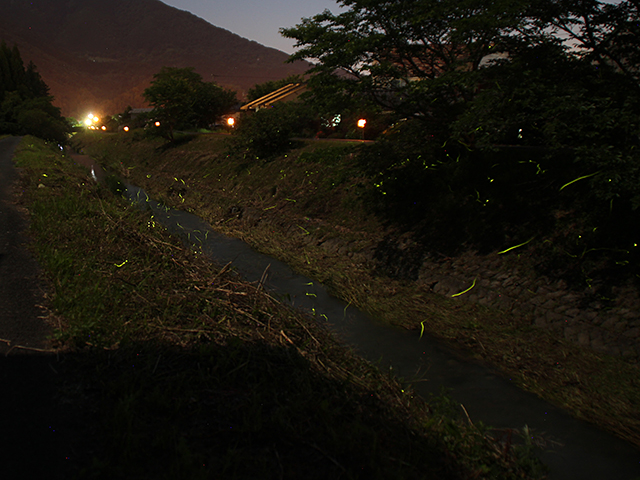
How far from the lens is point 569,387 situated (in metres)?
6.61

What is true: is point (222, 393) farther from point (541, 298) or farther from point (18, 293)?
point (541, 298)

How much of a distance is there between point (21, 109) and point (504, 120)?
55489 millimetres

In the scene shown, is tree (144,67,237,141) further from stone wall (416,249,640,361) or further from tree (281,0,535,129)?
stone wall (416,249,640,361)

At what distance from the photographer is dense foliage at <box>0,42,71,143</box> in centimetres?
4381

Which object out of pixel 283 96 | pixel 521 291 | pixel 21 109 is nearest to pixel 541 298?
pixel 521 291

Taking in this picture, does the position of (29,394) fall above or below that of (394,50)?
below

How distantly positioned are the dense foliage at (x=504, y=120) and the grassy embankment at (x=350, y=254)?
1.75 m

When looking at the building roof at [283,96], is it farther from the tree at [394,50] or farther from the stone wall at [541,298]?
the stone wall at [541,298]

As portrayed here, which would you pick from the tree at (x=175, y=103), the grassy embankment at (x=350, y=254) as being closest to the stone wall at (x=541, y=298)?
the grassy embankment at (x=350, y=254)

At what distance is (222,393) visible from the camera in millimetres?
4363

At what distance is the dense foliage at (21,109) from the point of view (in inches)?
1725

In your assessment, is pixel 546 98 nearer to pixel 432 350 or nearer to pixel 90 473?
pixel 432 350

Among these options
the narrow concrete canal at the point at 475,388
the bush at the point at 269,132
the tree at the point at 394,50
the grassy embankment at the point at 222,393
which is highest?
the tree at the point at 394,50

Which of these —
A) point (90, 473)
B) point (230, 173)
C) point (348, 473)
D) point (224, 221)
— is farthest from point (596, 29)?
point (230, 173)
